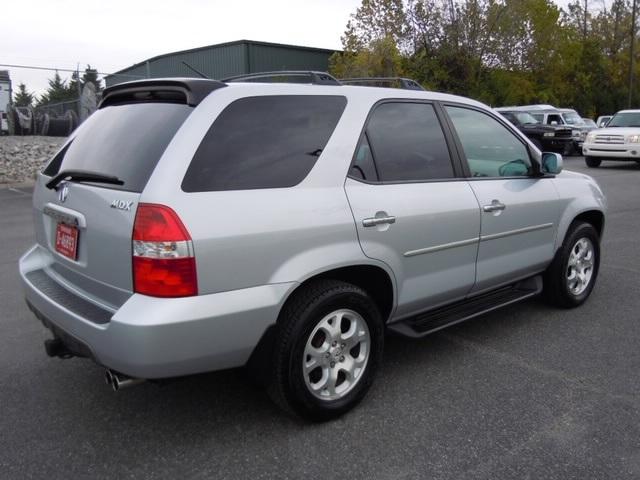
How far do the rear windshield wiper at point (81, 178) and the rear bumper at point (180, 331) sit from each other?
60cm

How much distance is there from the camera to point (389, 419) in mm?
3031

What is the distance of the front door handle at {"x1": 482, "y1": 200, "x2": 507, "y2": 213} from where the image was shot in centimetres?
371

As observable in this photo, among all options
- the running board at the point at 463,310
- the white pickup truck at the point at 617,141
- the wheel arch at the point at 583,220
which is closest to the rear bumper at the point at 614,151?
the white pickup truck at the point at 617,141

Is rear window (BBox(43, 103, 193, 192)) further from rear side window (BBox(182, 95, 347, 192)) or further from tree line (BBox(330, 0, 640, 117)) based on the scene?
tree line (BBox(330, 0, 640, 117))

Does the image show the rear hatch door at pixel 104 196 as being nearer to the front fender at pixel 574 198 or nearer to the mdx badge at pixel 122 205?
the mdx badge at pixel 122 205

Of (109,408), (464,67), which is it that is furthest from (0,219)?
(464,67)

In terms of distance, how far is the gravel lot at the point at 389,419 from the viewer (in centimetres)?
263

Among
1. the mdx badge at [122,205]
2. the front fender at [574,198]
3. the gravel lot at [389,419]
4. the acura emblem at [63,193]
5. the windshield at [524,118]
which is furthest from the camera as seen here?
the windshield at [524,118]

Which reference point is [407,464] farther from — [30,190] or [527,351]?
[30,190]

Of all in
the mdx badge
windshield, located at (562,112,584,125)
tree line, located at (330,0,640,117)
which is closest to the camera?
the mdx badge

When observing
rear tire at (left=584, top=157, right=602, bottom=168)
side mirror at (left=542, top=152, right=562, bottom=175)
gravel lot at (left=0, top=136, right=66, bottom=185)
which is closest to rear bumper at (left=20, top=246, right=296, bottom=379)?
side mirror at (left=542, top=152, right=562, bottom=175)

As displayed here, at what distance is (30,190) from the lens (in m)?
14.0

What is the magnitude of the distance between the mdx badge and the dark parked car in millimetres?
20759

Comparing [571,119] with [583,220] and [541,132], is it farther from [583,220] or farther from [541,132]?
[583,220]
